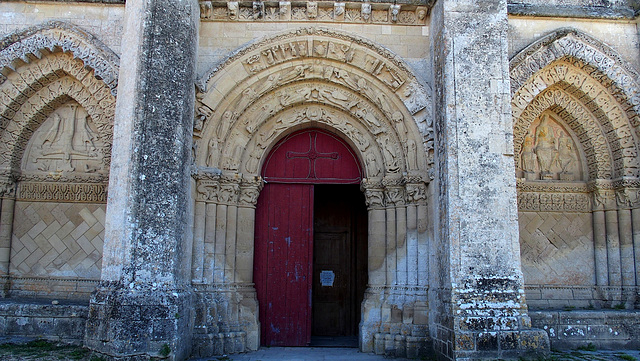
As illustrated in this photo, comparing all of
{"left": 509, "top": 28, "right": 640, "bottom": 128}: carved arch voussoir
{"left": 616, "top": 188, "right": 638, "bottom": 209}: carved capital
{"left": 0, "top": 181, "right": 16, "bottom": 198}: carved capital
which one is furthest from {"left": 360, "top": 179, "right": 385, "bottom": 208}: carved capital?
{"left": 0, "top": 181, "right": 16, "bottom": 198}: carved capital

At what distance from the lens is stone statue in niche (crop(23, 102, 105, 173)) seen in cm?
798

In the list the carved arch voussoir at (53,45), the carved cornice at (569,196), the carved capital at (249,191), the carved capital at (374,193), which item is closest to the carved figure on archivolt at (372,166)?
the carved capital at (374,193)

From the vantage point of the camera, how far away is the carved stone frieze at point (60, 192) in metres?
7.84

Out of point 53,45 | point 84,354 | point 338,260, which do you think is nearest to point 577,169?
point 338,260

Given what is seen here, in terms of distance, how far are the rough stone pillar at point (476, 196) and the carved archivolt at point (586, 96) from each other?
1167 mm

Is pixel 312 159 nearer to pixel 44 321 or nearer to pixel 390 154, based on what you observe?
pixel 390 154

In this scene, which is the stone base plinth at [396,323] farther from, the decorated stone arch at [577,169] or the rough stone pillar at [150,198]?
the rough stone pillar at [150,198]

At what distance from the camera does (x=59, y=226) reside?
25.6ft

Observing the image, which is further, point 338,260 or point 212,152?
point 338,260

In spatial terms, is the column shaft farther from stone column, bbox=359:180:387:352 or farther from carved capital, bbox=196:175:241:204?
carved capital, bbox=196:175:241:204

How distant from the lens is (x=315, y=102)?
25.6ft

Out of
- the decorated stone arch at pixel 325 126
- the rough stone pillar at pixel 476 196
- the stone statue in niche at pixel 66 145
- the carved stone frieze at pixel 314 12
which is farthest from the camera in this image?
the stone statue in niche at pixel 66 145

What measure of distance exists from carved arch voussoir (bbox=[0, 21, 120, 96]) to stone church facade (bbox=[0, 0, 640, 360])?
0.10ft

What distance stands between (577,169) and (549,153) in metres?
0.54
